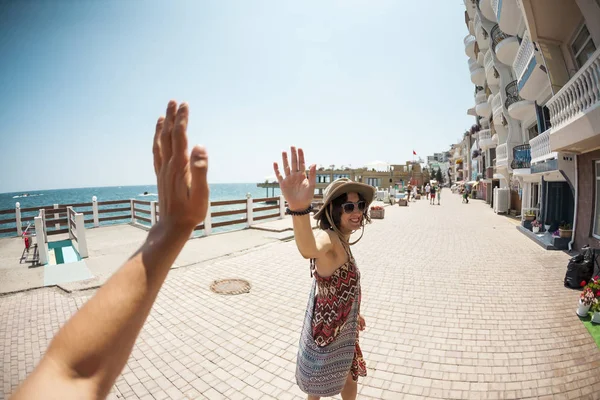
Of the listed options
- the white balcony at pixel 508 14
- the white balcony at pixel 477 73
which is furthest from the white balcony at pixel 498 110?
the white balcony at pixel 477 73

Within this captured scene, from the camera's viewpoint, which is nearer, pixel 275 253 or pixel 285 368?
pixel 285 368

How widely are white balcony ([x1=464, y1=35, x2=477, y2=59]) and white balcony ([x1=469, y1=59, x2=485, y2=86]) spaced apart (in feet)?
3.10

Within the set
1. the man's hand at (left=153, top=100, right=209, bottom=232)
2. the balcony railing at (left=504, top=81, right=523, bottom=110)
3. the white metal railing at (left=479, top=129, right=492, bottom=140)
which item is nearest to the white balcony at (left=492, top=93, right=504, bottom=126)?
the balcony railing at (left=504, top=81, right=523, bottom=110)

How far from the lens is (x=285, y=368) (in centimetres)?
354

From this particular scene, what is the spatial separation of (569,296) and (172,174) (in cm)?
787

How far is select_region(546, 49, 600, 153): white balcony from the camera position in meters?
5.04

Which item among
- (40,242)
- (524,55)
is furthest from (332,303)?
(524,55)

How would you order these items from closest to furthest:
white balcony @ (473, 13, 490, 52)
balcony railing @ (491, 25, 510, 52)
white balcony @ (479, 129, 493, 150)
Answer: balcony railing @ (491, 25, 510, 52)
white balcony @ (473, 13, 490, 52)
white balcony @ (479, 129, 493, 150)

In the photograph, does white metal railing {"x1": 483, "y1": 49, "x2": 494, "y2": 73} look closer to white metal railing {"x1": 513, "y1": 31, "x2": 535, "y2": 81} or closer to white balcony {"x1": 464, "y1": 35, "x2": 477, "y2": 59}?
white balcony {"x1": 464, "y1": 35, "x2": 477, "y2": 59}

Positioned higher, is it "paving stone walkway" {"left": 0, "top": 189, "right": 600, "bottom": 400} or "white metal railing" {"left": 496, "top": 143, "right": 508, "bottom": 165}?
"white metal railing" {"left": 496, "top": 143, "right": 508, "bottom": 165}

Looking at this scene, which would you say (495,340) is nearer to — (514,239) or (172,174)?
(172,174)

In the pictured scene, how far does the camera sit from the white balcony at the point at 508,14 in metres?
11.8

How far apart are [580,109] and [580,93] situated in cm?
32

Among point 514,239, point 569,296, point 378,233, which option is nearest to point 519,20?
point 514,239
